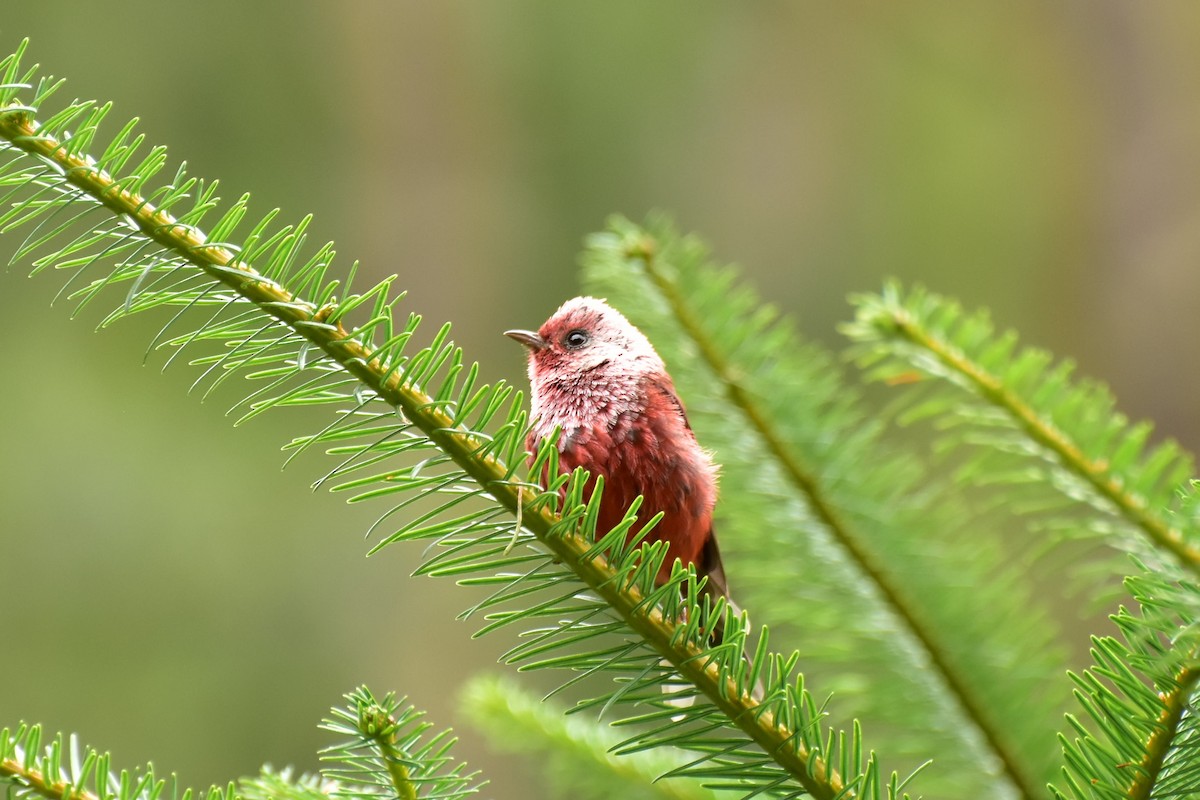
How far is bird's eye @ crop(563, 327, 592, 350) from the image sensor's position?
1624 mm

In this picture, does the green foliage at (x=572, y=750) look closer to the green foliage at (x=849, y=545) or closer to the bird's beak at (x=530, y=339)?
the green foliage at (x=849, y=545)

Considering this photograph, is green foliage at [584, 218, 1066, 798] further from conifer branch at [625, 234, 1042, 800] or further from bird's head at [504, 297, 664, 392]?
bird's head at [504, 297, 664, 392]

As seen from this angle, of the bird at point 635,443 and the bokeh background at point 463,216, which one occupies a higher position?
the bokeh background at point 463,216

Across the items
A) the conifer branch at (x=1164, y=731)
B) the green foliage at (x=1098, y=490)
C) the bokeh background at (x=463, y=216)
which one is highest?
the bokeh background at (x=463, y=216)

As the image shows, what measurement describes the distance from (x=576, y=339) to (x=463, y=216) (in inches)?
113

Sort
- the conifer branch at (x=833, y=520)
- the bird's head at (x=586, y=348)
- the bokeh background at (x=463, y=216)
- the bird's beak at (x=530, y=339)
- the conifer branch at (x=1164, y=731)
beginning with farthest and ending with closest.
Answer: the bokeh background at (x=463, y=216)
the bird's beak at (x=530, y=339)
the bird's head at (x=586, y=348)
the conifer branch at (x=833, y=520)
the conifer branch at (x=1164, y=731)

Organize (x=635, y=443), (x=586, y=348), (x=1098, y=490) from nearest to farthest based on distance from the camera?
1. (x=1098, y=490)
2. (x=635, y=443)
3. (x=586, y=348)

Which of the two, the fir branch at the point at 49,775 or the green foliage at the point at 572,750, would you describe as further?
the green foliage at the point at 572,750

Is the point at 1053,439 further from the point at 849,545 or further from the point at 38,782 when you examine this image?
the point at 38,782

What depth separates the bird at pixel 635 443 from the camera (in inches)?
52.2

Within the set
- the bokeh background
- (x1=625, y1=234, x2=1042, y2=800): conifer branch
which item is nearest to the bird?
(x1=625, y1=234, x2=1042, y2=800): conifer branch

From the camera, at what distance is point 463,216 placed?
4.38 metres

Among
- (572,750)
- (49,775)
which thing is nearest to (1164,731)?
(572,750)

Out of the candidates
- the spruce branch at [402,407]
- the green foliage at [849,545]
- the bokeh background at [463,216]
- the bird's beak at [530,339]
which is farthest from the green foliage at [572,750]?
the bokeh background at [463,216]
